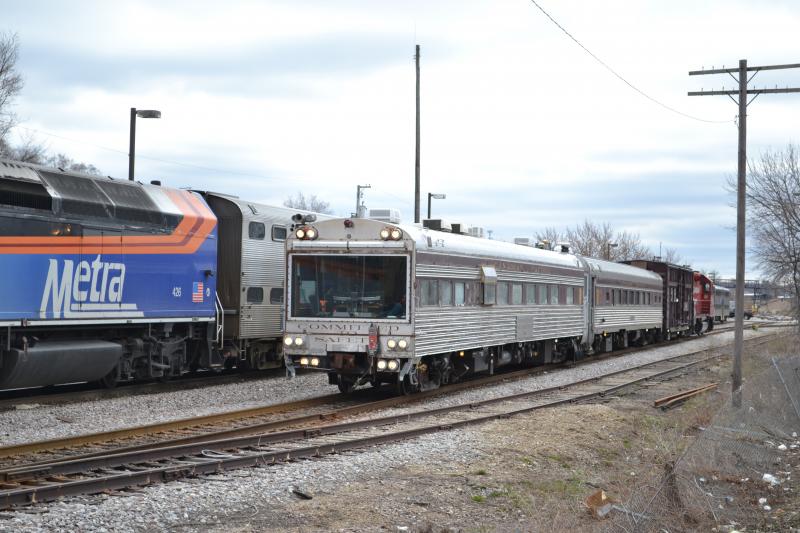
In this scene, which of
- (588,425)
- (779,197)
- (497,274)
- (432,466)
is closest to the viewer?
(432,466)

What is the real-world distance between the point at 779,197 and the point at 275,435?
104 ft

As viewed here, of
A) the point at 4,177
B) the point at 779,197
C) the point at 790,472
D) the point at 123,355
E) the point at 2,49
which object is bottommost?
the point at 790,472

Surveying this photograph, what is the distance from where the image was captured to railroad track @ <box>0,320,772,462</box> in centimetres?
1017

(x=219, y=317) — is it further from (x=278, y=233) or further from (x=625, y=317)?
(x=625, y=317)

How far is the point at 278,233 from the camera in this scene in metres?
20.1

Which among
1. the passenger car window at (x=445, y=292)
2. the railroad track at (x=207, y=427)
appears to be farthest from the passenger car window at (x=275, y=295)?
the passenger car window at (x=445, y=292)

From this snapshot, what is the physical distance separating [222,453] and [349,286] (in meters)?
5.60

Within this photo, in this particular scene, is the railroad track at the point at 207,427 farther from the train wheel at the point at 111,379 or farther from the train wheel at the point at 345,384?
the train wheel at the point at 111,379

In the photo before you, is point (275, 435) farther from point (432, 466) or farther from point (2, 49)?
point (2, 49)

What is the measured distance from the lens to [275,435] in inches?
438

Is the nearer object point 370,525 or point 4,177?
point 370,525

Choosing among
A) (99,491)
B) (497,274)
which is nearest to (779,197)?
(497,274)

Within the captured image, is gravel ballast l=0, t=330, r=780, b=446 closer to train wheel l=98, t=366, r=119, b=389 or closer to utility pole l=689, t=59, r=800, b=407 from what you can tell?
train wheel l=98, t=366, r=119, b=389

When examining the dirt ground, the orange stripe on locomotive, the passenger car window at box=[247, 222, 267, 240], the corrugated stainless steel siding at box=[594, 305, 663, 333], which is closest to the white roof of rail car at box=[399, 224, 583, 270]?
the dirt ground
